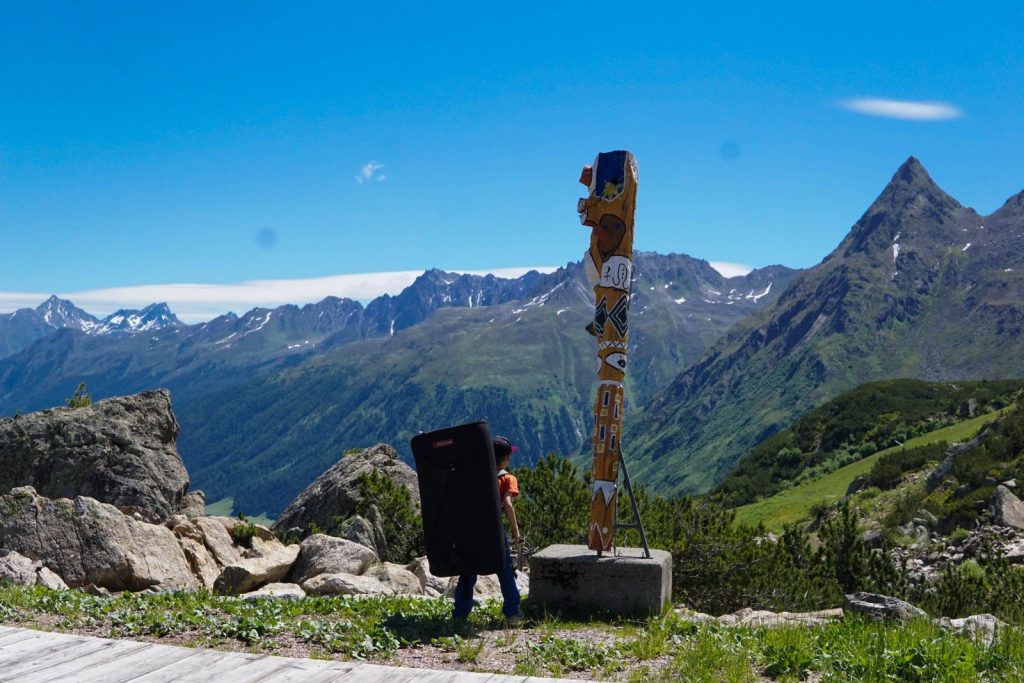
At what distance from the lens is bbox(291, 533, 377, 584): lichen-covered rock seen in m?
19.1

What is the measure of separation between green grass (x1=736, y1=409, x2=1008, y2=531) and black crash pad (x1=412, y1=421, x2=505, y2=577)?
50.9m

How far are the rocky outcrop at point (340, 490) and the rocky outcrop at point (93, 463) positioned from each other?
436 centimetres

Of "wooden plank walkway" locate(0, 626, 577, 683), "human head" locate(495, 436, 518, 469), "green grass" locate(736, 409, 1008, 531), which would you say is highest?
"human head" locate(495, 436, 518, 469)

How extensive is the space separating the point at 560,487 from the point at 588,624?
9444mm

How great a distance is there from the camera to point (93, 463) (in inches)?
1005

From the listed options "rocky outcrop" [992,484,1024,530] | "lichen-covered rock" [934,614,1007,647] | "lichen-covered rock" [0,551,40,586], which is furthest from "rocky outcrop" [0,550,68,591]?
"rocky outcrop" [992,484,1024,530]

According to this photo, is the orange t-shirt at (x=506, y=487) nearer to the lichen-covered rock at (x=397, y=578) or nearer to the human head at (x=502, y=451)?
the human head at (x=502, y=451)

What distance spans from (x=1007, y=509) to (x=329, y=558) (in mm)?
24556

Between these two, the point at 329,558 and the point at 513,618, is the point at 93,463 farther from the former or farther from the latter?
the point at 513,618

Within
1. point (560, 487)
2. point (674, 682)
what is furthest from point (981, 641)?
point (560, 487)

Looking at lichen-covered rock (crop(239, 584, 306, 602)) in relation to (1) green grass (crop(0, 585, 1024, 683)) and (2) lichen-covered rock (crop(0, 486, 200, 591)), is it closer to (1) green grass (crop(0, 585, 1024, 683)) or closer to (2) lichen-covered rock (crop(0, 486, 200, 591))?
(2) lichen-covered rock (crop(0, 486, 200, 591))

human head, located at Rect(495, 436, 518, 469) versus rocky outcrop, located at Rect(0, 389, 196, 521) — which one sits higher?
human head, located at Rect(495, 436, 518, 469)

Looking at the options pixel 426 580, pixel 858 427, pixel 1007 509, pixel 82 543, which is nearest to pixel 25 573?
pixel 82 543

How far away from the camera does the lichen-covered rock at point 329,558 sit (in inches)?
752
